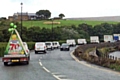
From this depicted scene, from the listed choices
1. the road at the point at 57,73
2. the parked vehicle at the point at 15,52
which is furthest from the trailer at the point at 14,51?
the road at the point at 57,73

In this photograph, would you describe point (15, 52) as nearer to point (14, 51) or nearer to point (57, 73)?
point (14, 51)

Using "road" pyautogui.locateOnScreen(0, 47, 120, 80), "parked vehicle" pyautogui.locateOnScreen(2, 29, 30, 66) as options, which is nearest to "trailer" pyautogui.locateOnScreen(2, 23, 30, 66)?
"parked vehicle" pyautogui.locateOnScreen(2, 29, 30, 66)

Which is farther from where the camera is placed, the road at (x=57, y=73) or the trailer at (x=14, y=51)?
the trailer at (x=14, y=51)

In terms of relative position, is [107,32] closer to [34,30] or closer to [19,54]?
[34,30]

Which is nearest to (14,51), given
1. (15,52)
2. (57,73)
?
(15,52)

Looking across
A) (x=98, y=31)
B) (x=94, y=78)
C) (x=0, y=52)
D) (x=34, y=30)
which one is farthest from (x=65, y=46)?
(x=98, y=31)

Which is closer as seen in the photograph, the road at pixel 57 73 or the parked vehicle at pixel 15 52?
the road at pixel 57 73

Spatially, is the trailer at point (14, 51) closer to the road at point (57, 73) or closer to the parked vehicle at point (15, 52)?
the parked vehicle at point (15, 52)

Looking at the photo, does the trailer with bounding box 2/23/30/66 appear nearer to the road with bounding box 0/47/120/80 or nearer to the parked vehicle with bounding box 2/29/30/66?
the parked vehicle with bounding box 2/29/30/66

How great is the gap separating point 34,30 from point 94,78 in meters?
93.6

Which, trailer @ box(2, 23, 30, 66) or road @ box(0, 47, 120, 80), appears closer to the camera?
road @ box(0, 47, 120, 80)

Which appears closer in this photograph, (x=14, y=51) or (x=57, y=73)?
(x=57, y=73)

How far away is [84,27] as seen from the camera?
148 m

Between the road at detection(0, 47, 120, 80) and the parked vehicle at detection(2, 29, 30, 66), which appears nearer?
the road at detection(0, 47, 120, 80)
